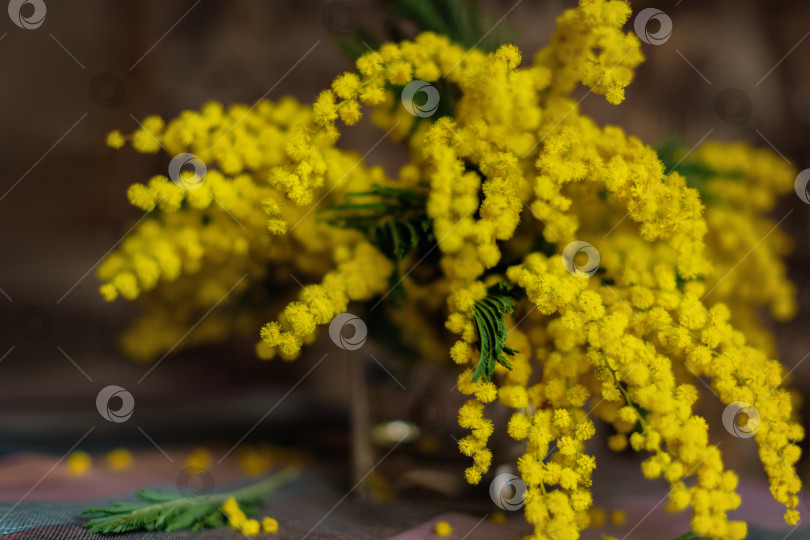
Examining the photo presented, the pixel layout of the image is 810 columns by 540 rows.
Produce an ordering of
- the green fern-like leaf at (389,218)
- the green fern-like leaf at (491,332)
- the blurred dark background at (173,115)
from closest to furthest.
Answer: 1. the green fern-like leaf at (491,332)
2. the green fern-like leaf at (389,218)
3. the blurred dark background at (173,115)

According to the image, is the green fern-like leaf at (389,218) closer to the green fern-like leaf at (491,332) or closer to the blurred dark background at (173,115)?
the green fern-like leaf at (491,332)

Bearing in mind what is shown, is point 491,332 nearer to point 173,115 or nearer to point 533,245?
point 533,245

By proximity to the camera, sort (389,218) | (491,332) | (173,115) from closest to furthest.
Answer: (491,332) < (389,218) < (173,115)

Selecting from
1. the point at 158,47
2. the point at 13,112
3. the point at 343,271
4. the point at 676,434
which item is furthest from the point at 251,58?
the point at 676,434

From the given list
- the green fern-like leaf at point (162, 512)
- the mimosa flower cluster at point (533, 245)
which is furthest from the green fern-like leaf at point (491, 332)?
the green fern-like leaf at point (162, 512)

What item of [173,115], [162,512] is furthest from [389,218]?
[173,115]

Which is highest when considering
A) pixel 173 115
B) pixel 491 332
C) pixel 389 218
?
pixel 173 115

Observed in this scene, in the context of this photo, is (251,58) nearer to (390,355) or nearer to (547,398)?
(390,355)
